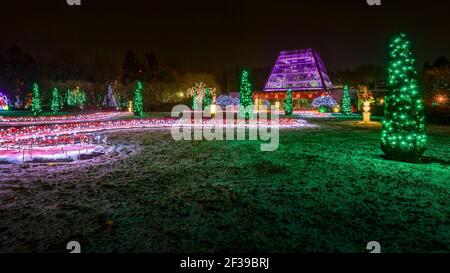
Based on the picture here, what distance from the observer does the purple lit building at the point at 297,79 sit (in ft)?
199

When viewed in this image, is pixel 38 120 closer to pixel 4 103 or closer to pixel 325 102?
pixel 4 103

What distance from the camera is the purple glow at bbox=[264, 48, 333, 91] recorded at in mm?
63188

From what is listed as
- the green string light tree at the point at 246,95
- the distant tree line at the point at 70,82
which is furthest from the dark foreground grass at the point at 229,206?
the distant tree line at the point at 70,82

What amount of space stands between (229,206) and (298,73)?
6431 cm

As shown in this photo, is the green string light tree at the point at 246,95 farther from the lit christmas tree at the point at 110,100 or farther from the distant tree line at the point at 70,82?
the lit christmas tree at the point at 110,100

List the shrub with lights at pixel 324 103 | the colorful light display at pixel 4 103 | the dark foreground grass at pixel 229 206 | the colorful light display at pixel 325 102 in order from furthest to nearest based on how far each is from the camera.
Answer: the colorful light display at pixel 4 103 → the colorful light display at pixel 325 102 → the shrub with lights at pixel 324 103 → the dark foreground grass at pixel 229 206

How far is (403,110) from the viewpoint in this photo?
962 centimetres

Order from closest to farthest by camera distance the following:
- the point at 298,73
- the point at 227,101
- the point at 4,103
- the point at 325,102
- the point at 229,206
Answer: the point at 229,206
the point at 325,102
the point at 4,103
the point at 227,101
the point at 298,73

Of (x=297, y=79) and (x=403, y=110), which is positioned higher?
(x=297, y=79)

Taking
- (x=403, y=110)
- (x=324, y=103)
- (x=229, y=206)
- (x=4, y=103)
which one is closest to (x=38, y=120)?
(x=229, y=206)

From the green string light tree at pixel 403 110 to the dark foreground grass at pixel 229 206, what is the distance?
29.3 inches

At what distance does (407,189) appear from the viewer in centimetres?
646

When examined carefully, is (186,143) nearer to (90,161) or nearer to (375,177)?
(90,161)

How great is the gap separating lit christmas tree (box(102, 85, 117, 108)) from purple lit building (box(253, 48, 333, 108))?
26816mm
